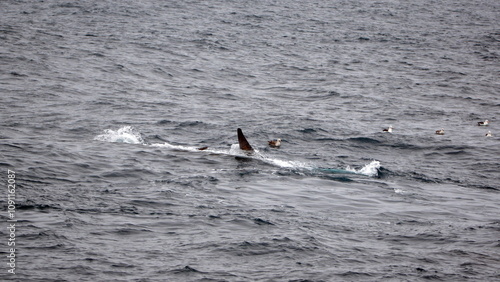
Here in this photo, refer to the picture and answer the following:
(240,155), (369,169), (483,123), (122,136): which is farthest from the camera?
(483,123)

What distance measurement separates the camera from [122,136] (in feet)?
81.3

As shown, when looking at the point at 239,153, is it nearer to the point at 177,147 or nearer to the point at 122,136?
the point at 177,147

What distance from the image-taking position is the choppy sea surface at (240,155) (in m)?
14.4

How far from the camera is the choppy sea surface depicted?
14.4m

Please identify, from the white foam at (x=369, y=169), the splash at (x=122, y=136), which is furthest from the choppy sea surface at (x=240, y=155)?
the white foam at (x=369, y=169)

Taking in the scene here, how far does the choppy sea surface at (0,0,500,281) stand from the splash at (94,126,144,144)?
0.28 feet

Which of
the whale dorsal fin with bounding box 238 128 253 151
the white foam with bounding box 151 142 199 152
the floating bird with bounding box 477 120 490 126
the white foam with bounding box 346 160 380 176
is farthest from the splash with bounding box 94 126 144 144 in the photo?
the floating bird with bounding box 477 120 490 126

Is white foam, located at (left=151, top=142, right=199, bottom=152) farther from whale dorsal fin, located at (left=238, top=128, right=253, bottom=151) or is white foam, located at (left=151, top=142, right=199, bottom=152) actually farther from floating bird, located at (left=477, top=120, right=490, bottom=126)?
floating bird, located at (left=477, top=120, right=490, bottom=126)

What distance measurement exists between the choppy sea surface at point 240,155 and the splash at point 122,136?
9 centimetres

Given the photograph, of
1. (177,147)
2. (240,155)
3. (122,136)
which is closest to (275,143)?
(240,155)

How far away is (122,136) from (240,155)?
4.98 m

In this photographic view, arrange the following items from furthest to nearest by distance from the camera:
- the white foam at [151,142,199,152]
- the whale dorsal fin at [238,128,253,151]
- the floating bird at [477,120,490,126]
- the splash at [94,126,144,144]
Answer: the floating bird at [477,120,490,126]
the splash at [94,126,144,144]
the white foam at [151,142,199,152]
the whale dorsal fin at [238,128,253,151]

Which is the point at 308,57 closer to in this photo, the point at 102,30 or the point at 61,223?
the point at 102,30

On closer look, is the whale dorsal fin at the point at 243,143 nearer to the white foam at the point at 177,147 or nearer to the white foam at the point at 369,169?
the white foam at the point at 177,147
